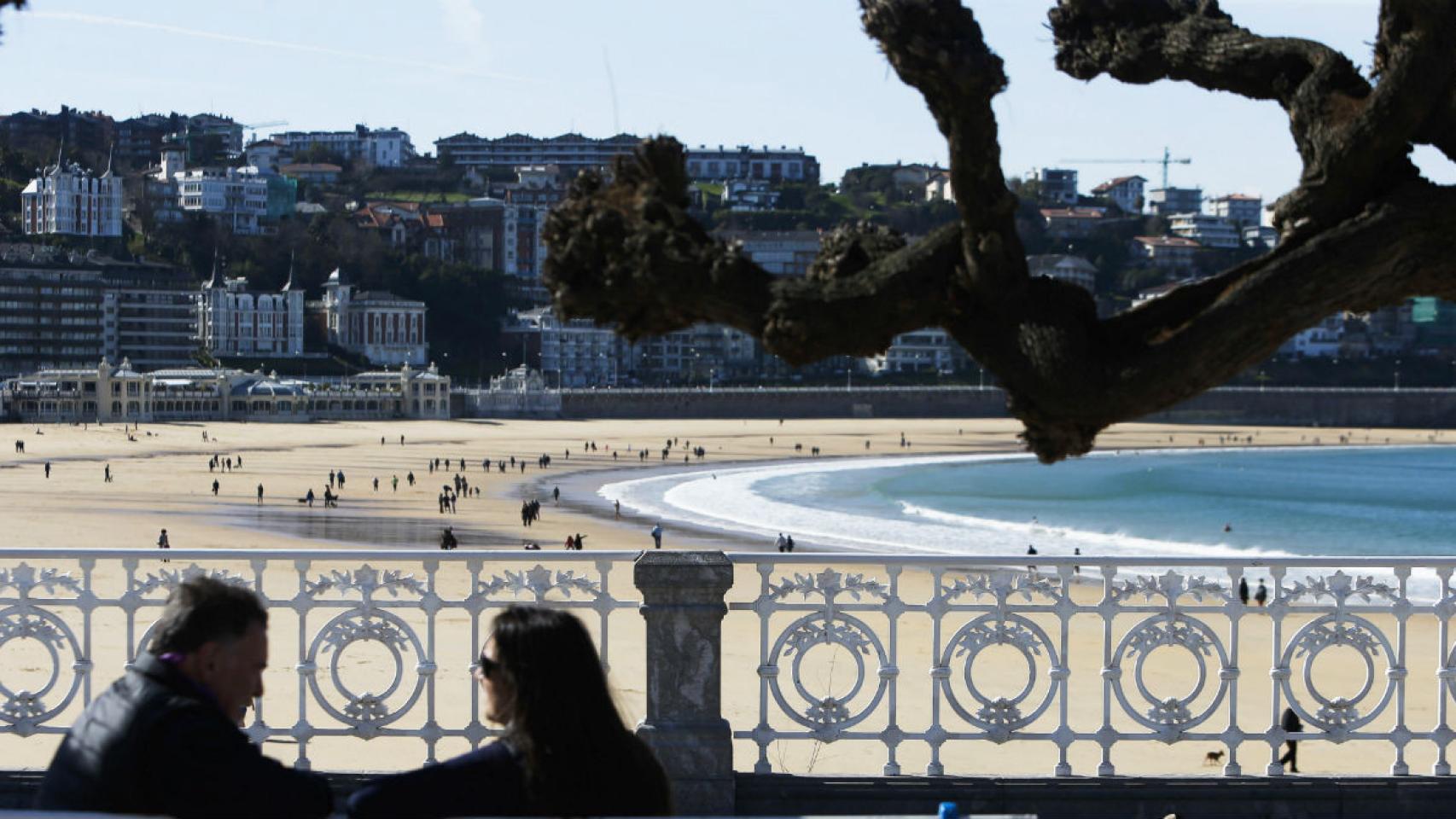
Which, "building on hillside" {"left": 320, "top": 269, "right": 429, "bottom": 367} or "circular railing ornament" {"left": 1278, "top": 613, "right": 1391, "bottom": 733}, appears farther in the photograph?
"building on hillside" {"left": 320, "top": 269, "right": 429, "bottom": 367}

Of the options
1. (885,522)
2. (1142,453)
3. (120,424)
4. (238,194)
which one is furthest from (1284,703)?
(238,194)

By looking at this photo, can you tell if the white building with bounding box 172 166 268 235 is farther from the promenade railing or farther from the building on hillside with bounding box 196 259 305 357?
the promenade railing

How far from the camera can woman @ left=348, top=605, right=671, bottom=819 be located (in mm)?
2838

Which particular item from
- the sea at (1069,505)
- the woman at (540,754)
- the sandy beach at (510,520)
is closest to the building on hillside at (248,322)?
the sandy beach at (510,520)

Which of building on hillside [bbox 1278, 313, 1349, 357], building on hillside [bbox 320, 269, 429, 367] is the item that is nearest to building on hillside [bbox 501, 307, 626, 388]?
building on hillside [bbox 320, 269, 429, 367]

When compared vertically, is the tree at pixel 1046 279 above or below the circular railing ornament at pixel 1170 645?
above

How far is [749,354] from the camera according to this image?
159 m

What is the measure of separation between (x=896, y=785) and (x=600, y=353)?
151030 millimetres

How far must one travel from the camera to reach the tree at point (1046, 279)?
13.0 feet

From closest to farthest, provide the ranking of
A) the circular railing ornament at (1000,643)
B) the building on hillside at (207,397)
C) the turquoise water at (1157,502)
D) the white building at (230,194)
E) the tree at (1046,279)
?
the tree at (1046,279)
the circular railing ornament at (1000,643)
the turquoise water at (1157,502)
the building on hillside at (207,397)
the white building at (230,194)

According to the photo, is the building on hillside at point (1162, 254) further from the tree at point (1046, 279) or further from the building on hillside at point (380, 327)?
the tree at point (1046, 279)

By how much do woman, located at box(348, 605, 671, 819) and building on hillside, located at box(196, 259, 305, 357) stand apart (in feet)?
463

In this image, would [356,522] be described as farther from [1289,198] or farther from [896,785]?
[1289,198]

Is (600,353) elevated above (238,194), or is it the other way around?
(238,194)
